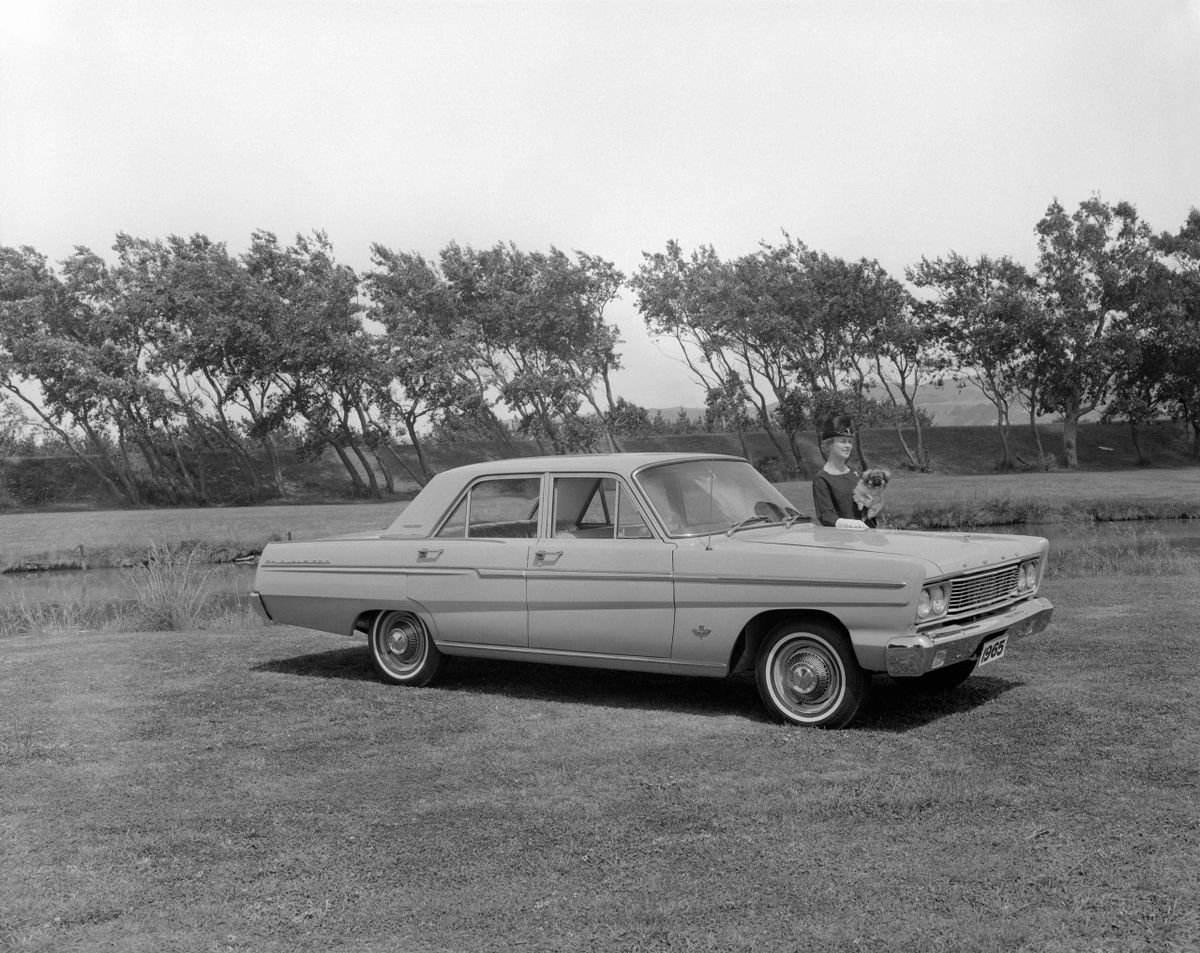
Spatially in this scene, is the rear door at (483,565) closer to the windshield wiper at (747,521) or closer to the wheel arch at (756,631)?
the windshield wiper at (747,521)

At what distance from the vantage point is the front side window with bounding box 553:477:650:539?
26.0 ft

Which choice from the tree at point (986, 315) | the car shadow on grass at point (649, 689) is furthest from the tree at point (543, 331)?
the car shadow on grass at point (649, 689)

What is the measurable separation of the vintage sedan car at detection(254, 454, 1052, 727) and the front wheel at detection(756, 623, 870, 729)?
10 mm

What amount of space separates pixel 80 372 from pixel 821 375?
102ft

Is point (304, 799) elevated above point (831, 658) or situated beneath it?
situated beneath

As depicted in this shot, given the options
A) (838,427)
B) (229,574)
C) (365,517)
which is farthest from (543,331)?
(838,427)

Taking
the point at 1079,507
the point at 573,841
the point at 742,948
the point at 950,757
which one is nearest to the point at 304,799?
the point at 573,841

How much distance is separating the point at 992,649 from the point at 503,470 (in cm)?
370

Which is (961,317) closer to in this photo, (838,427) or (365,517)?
(365,517)

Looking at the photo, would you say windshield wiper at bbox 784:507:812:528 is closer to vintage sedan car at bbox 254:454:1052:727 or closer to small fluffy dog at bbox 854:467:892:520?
vintage sedan car at bbox 254:454:1052:727

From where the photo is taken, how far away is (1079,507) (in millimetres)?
31844

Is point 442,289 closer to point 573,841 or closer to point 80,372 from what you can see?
point 80,372

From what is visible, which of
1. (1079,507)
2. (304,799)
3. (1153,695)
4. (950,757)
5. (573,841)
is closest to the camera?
(573,841)

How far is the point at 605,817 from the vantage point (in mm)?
5539
